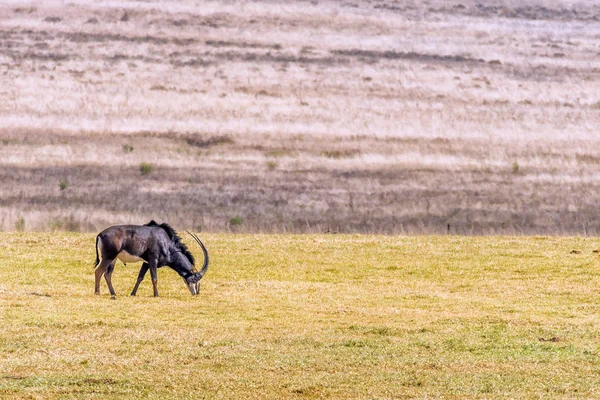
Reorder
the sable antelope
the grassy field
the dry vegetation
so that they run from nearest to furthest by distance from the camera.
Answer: the grassy field → the sable antelope → the dry vegetation

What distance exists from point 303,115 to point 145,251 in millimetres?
47232

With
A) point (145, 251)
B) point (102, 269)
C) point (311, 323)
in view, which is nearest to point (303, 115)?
point (145, 251)

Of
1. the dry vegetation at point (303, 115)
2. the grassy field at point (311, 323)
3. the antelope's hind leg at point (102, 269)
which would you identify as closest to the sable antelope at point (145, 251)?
the antelope's hind leg at point (102, 269)

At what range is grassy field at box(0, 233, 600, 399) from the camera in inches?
607

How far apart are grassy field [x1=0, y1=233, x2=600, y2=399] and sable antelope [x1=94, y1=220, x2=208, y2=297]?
1.42 feet

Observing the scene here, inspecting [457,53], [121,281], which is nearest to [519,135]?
[457,53]

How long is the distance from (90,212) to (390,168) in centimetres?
1777

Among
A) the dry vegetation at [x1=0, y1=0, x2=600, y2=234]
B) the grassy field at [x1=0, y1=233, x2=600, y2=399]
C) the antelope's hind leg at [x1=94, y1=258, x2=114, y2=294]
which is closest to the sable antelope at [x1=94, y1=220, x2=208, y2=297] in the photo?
the antelope's hind leg at [x1=94, y1=258, x2=114, y2=294]

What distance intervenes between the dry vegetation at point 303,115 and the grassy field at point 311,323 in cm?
717

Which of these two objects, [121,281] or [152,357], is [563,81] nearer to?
[121,281]

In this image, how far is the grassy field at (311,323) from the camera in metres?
15.4

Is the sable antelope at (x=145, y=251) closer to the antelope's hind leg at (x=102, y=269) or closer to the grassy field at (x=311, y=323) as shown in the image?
the antelope's hind leg at (x=102, y=269)

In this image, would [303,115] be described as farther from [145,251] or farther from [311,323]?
[311,323]

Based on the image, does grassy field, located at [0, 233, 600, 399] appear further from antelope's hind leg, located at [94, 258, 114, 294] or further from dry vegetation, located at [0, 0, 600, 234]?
dry vegetation, located at [0, 0, 600, 234]
